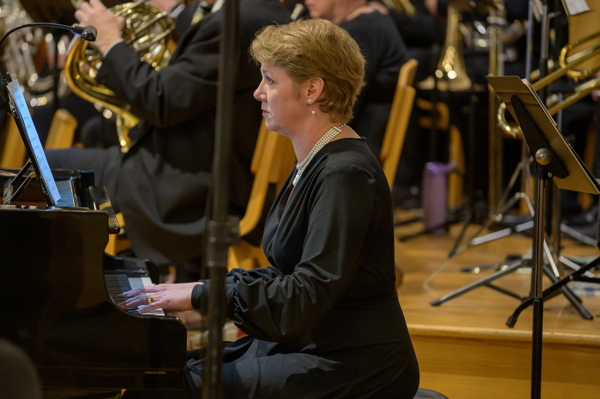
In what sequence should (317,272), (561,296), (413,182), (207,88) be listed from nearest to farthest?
(317,272) < (207,88) < (561,296) < (413,182)

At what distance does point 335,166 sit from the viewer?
1.57m

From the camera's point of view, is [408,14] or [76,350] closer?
[76,350]

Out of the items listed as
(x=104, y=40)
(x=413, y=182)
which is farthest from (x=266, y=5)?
(x=413, y=182)

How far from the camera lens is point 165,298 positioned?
1579mm

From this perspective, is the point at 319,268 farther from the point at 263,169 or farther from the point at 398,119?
the point at 398,119

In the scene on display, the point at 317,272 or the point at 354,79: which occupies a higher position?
the point at 354,79

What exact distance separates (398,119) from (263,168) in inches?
31.3

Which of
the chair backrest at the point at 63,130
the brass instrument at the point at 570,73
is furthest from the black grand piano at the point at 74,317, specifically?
the chair backrest at the point at 63,130

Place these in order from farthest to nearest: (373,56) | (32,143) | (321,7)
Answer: (321,7) < (373,56) < (32,143)

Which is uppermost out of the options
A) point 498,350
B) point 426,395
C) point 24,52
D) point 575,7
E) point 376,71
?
point 575,7

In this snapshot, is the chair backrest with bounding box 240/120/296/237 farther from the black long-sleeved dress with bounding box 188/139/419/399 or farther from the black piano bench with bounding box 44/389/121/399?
the black piano bench with bounding box 44/389/121/399

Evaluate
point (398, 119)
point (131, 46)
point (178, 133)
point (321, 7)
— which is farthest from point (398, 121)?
point (131, 46)

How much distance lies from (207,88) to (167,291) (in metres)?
1.29

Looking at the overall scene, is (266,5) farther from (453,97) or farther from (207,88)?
(453,97)
